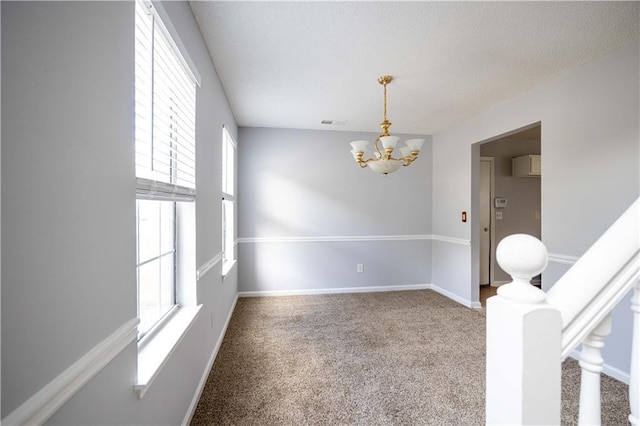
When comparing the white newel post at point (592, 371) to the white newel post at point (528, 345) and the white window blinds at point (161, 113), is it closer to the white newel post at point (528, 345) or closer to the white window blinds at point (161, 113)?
the white newel post at point (528, 345)

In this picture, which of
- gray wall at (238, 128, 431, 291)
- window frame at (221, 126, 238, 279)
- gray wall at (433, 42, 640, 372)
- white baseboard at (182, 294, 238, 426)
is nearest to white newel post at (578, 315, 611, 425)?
white baseboard at (182, 294, 238, 426)

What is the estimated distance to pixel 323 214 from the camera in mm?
4113

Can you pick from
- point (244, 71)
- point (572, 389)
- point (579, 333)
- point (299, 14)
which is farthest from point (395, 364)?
point (244, 71)

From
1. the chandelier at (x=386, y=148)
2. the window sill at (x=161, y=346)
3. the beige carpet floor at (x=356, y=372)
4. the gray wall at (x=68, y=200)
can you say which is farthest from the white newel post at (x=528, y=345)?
the chandelier at (x=386, y=148)

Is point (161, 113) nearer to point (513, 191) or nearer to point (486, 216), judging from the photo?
point (486, 216)

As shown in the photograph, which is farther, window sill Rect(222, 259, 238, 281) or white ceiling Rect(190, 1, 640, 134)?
window sill Rect(222, 259, 238, 281)

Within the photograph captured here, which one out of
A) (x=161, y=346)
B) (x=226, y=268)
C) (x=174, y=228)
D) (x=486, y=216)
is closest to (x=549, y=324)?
(x=161, y=346)

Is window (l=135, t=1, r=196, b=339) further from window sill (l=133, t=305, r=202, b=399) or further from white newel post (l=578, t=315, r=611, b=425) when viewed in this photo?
white newel post (l=578, t=315, r=611, b=425)

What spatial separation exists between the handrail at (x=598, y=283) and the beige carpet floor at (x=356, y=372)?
1.49 metres

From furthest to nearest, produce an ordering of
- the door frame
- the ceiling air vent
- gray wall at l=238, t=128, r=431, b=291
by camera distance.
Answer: the door frame
gray wall at l=238, t=128, r=431, b=291
the ceiling air vent

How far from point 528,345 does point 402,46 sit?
2.08 meters

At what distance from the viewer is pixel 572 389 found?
1872 mm

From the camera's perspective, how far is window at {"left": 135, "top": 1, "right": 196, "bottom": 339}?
1.11 m

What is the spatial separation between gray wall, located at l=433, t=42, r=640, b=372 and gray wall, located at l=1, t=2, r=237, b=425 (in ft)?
9.75
